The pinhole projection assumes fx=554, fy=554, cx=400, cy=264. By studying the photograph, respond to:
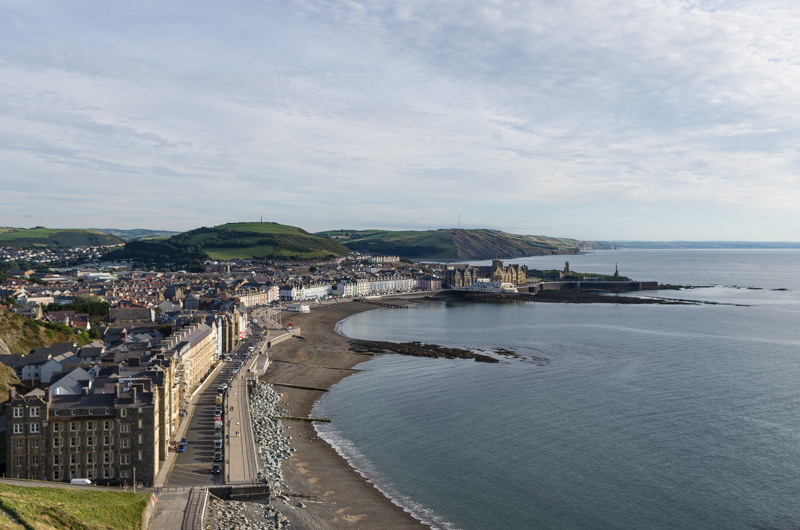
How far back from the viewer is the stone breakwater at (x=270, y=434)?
103 feet

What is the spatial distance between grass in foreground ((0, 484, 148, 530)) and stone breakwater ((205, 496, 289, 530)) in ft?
9.79

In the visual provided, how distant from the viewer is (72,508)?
73.7ft

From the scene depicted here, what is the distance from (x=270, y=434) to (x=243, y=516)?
12389 mm

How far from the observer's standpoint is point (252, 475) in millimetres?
28969

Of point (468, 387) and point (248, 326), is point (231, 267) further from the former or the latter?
point (468, 387)

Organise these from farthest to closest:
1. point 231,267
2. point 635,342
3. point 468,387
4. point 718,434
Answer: point 231,267, point 635,342, point 468,387, point 718,434

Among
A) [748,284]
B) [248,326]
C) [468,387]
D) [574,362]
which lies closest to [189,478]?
[468,387]

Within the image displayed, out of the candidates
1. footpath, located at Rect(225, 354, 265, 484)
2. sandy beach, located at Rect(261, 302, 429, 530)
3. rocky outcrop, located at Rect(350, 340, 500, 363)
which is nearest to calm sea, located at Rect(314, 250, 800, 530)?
sandy beach, located at Rect(261, 302, 429, 530)

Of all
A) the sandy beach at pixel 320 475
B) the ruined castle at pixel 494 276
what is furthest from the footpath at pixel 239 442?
the ruined castle at pixel 494 276

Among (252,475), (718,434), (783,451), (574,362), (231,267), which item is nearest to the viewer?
(252,475)

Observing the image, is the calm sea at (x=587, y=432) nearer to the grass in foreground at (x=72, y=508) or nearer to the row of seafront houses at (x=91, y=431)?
the row of seafront houses at (x=91, y=431)

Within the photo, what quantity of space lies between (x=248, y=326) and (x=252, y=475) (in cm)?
5429

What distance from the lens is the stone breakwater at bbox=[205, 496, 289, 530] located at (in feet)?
79.7

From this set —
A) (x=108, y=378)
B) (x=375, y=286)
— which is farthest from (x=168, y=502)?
(x=375, y=286)
